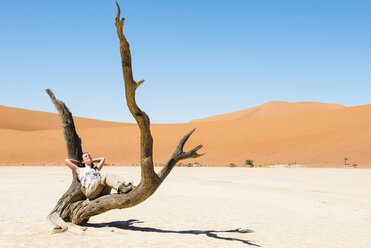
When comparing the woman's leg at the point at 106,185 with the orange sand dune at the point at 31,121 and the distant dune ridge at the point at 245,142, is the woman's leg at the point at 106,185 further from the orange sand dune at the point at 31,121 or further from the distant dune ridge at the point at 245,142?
the orange sand dune at the point at 31,121

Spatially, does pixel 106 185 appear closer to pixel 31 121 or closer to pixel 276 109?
pixel 31 121

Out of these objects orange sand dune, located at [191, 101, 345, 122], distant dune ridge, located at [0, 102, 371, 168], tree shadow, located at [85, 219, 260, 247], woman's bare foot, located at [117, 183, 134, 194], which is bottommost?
tree shadow, located at [85, 219, 260, 247]

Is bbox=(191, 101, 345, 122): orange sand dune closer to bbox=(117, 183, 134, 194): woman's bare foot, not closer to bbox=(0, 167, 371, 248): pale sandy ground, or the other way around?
bbox=(0, 167, 371, 248): pale sandy ground

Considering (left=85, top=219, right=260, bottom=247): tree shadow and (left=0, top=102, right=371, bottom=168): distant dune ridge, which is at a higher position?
(left=0, top=102, right=371, bottom=168): distant dune ridge

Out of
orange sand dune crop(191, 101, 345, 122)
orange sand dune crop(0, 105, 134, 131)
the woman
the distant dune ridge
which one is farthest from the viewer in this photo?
orange sand dune crop(191, 101, 345, 122)

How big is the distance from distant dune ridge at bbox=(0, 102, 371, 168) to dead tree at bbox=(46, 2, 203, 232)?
26.4 m

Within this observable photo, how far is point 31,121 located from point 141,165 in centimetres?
10331

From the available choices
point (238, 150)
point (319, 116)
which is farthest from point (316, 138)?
point (319, 116)

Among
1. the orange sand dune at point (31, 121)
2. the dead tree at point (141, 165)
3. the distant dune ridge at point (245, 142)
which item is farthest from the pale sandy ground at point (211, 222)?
the orange sand dune at point (31, 121)

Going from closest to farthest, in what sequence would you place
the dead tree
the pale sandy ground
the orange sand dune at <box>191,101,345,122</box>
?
1. the dead tree
2. the pale sandy ground
3. the orange sand dune at <box>191,101,345,122</box>

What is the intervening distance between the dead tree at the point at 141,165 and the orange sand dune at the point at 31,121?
92.1 m

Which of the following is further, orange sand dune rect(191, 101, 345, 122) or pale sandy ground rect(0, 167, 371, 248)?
orange sand dune rect(191, 101, 345, 122)

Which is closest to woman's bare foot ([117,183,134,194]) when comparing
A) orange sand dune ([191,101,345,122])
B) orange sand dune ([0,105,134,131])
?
orange sand dune ([0,105,134,131])

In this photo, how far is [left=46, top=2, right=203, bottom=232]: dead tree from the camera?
602cm
